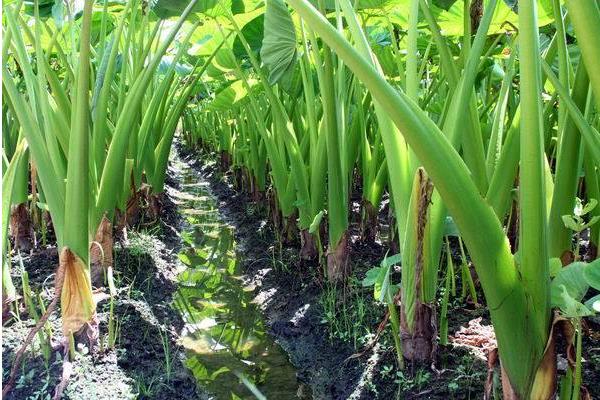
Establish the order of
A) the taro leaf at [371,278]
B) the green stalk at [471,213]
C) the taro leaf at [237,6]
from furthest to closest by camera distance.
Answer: the taro leaf at [237,6]
the taro leaf at [371,278]
the green stalk at [471,213]

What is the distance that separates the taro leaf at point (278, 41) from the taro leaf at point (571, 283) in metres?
1.38

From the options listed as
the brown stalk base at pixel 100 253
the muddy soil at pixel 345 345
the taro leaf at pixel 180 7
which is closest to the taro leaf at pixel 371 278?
the muddy soil at pixel 345 345

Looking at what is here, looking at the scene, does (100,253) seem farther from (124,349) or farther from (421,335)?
(421,335)

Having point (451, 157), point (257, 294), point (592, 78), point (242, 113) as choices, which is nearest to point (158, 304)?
point (257, 294)

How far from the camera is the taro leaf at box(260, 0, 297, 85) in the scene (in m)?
2.02

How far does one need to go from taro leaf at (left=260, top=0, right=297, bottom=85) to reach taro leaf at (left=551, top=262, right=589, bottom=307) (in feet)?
4.52

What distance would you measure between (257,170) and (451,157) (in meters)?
3.06

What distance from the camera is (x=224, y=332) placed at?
7.18 ft

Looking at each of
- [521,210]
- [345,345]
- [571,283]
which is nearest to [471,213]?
[521,210]

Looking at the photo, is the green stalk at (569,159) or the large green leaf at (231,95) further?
the large green leaf at (231,95)

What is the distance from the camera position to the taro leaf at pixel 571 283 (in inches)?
37.7

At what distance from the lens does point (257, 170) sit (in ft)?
12.8

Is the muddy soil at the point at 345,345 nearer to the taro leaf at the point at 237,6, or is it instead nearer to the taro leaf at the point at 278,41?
the taro leaf at the point at 278,41

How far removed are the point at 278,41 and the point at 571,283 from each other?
1.53 metres
